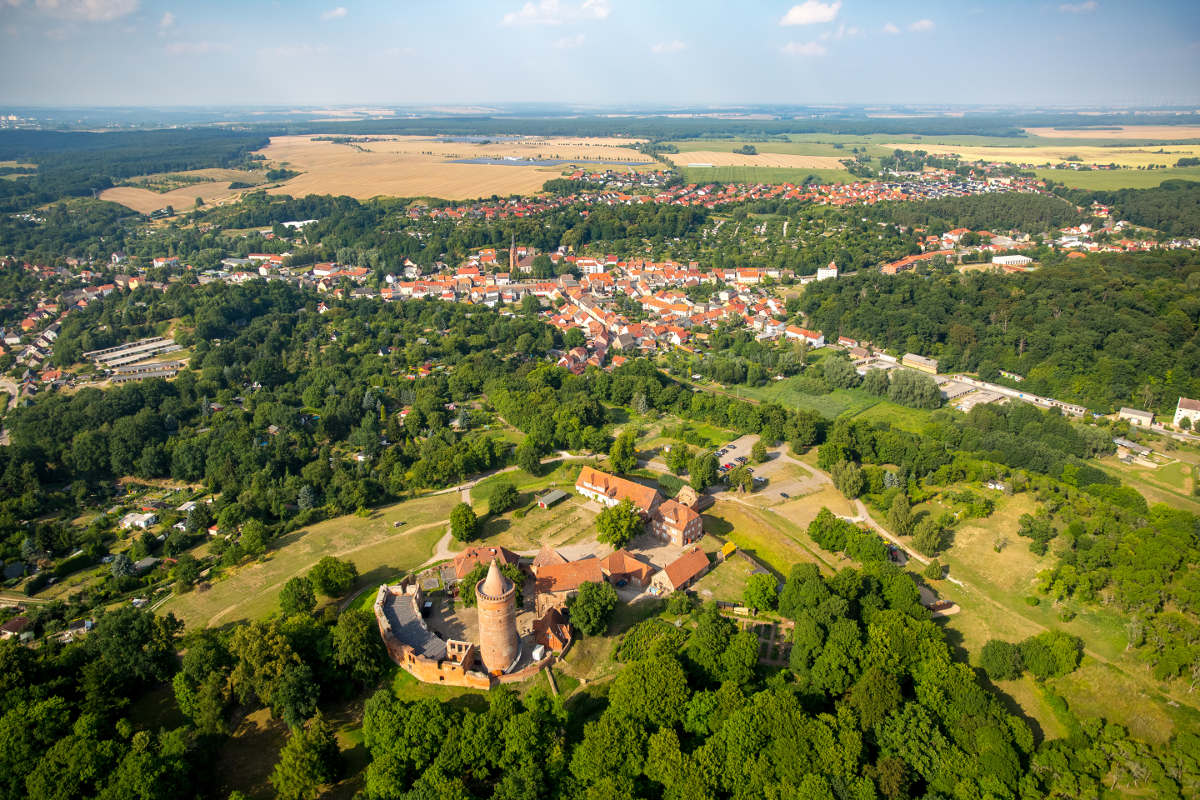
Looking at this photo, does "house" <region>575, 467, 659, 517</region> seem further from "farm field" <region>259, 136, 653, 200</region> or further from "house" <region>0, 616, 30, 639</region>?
"farm field" <region>259, 136, 653, 200</region>

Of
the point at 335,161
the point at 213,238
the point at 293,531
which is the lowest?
the point at 293,531

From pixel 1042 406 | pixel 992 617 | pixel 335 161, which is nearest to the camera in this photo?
pixel 992 617

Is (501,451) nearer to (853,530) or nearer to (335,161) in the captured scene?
(853,530)

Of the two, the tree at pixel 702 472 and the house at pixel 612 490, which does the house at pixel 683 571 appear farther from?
the tree at pixel 702 472

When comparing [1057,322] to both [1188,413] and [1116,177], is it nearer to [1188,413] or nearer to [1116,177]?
[1188,413]

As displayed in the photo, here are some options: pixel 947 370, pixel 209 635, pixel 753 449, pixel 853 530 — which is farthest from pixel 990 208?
pixel 209 635
